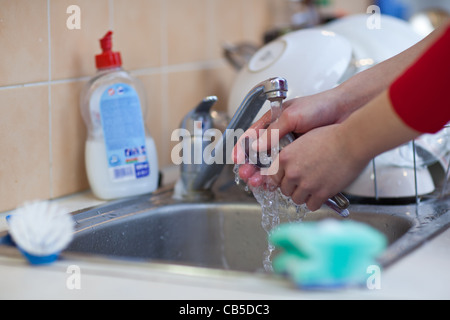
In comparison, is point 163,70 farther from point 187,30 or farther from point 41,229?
point 41,229

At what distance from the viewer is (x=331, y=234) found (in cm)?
58

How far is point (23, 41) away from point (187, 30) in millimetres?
471

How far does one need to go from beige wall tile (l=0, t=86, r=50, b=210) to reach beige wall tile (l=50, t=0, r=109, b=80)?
6 centimetres

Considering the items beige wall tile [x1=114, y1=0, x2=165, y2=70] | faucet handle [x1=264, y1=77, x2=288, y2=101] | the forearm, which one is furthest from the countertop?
beige wall tile [x1=114, y1=0, x2=165, y2=70]

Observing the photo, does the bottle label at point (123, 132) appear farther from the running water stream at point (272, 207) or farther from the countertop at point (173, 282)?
the countertop at point (173, 282)

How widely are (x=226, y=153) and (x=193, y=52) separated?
0.44 meters

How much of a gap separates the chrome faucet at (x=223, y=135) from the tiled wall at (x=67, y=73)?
0.57 ft

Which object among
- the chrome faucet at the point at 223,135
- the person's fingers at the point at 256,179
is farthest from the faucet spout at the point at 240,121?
the person's fingers at the point at 256,179

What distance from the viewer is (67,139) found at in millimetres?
1083

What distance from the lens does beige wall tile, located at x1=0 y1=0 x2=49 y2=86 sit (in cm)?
95

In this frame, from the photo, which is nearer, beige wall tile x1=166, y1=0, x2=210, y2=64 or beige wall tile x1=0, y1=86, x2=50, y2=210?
beige wall tile x1=0, y1=86, x2=50, y2=210

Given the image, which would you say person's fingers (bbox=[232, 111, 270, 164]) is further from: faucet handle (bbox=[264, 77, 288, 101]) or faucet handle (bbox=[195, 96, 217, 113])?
faucet handle (bbox=[195, 96, 217, 113])

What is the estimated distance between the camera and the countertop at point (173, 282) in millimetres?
654

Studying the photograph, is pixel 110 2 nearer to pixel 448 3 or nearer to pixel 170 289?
pixel 170 289
